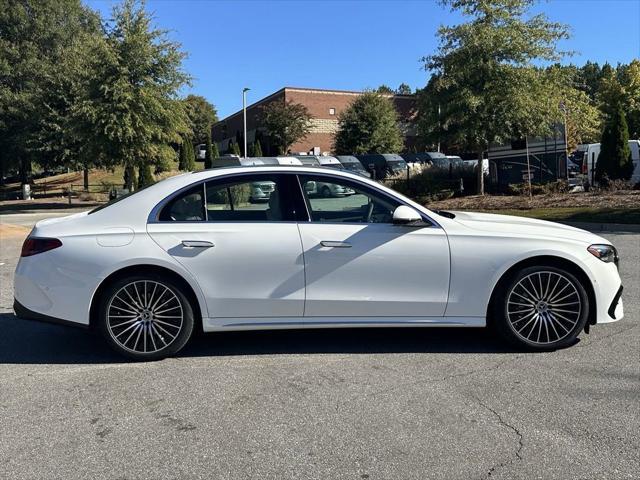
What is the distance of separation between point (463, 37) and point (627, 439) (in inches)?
784

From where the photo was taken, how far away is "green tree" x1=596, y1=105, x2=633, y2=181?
20516mm

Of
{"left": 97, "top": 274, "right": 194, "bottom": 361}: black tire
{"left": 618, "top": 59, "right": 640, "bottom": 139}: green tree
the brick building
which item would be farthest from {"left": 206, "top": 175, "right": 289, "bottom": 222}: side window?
{"left": 618, "top": 59, "right": 640, "bottom": 139}: green tree

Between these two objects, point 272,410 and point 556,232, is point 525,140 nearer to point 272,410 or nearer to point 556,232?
point 556,232

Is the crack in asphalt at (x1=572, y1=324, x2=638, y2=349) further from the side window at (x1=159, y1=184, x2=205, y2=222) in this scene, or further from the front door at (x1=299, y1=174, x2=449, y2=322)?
the side window at (x1=159, y1=184, x2=205, y2=222)

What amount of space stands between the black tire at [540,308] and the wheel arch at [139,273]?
8.40 feet

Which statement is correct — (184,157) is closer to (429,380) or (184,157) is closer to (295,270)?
(295,270)

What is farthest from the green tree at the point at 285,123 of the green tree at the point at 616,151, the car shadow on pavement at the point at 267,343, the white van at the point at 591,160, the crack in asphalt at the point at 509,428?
the crack in asphalt at the point at 509,428

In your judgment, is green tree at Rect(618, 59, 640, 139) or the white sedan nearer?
the white sedan

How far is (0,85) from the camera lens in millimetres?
39000

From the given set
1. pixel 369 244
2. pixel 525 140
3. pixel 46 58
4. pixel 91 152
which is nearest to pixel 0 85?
pixel 46 58

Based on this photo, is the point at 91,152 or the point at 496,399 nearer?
the point at 496,399

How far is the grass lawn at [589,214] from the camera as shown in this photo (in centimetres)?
1509

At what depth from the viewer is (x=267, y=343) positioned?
17.5ft

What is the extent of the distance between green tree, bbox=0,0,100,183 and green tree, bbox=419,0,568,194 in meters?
22.6
